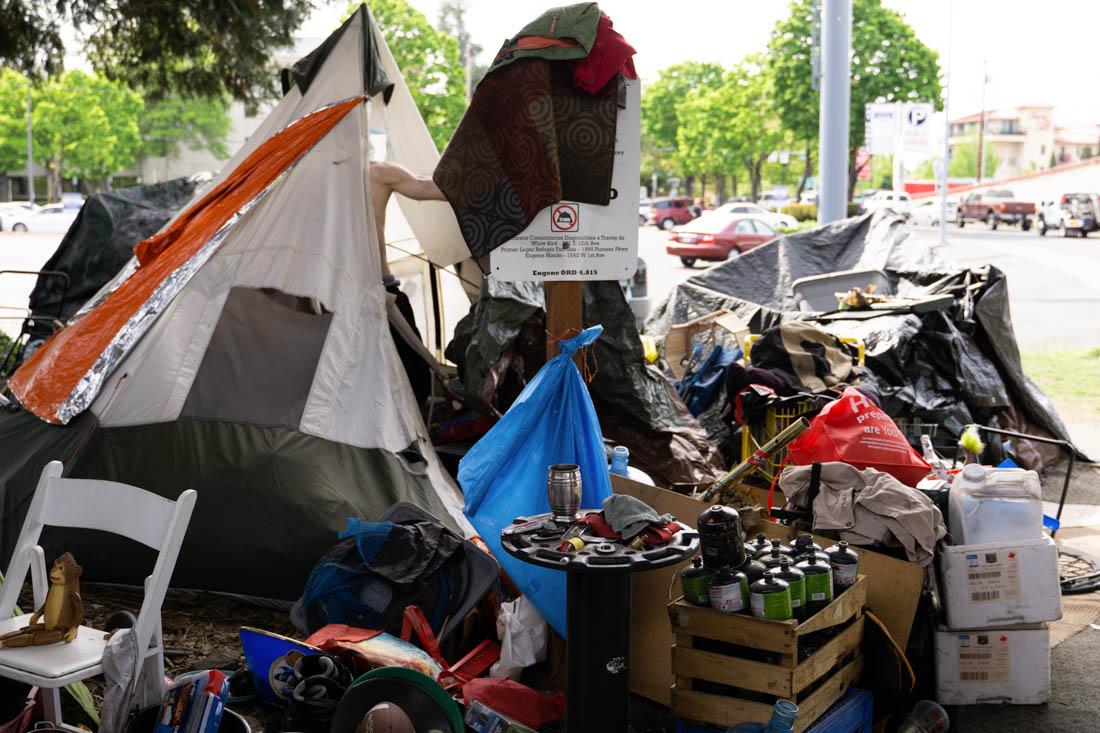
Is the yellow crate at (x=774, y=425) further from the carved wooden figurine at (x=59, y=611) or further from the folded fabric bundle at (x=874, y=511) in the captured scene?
the carved wooden figurine at (x=59, y=611)

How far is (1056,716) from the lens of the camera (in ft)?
13.1

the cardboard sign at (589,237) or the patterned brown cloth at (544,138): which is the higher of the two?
the patterned brown cloth at (544,138)

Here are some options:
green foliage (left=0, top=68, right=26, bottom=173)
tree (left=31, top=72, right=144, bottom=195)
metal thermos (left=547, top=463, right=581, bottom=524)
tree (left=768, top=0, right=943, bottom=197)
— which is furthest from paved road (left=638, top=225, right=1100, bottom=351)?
green foliage (left=0, top=68, right=26, bottom=173)

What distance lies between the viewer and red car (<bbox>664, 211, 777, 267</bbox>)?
25.1 meters

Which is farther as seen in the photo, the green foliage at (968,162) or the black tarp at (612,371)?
the green foliage at (968,162)

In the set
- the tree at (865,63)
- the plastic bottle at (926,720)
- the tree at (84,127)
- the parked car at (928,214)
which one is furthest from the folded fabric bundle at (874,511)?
the tree at (84,127)

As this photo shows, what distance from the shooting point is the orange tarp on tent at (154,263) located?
215 inches

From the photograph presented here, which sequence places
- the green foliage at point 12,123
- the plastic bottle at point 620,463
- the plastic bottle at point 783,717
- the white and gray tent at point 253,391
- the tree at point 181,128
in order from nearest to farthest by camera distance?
the plastic bottle at point 783,717
the plastic bottle at point 620,463
the white and gray tent at point 253,391
the green foliage at point 12,123
the tree at point 181,128

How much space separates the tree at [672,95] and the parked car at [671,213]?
15057 millimetres

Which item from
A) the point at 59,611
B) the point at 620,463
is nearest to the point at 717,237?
the point at 620,463

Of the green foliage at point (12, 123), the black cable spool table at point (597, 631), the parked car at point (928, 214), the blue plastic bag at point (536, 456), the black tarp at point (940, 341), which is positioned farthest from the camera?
the green foliage at point (12, 123)

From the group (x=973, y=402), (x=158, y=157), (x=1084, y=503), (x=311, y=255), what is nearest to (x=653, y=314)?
(x=973, y=402)

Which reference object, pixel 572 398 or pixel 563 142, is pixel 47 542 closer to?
pixel 572 398

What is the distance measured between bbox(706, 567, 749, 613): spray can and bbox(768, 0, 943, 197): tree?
36.5 meters
